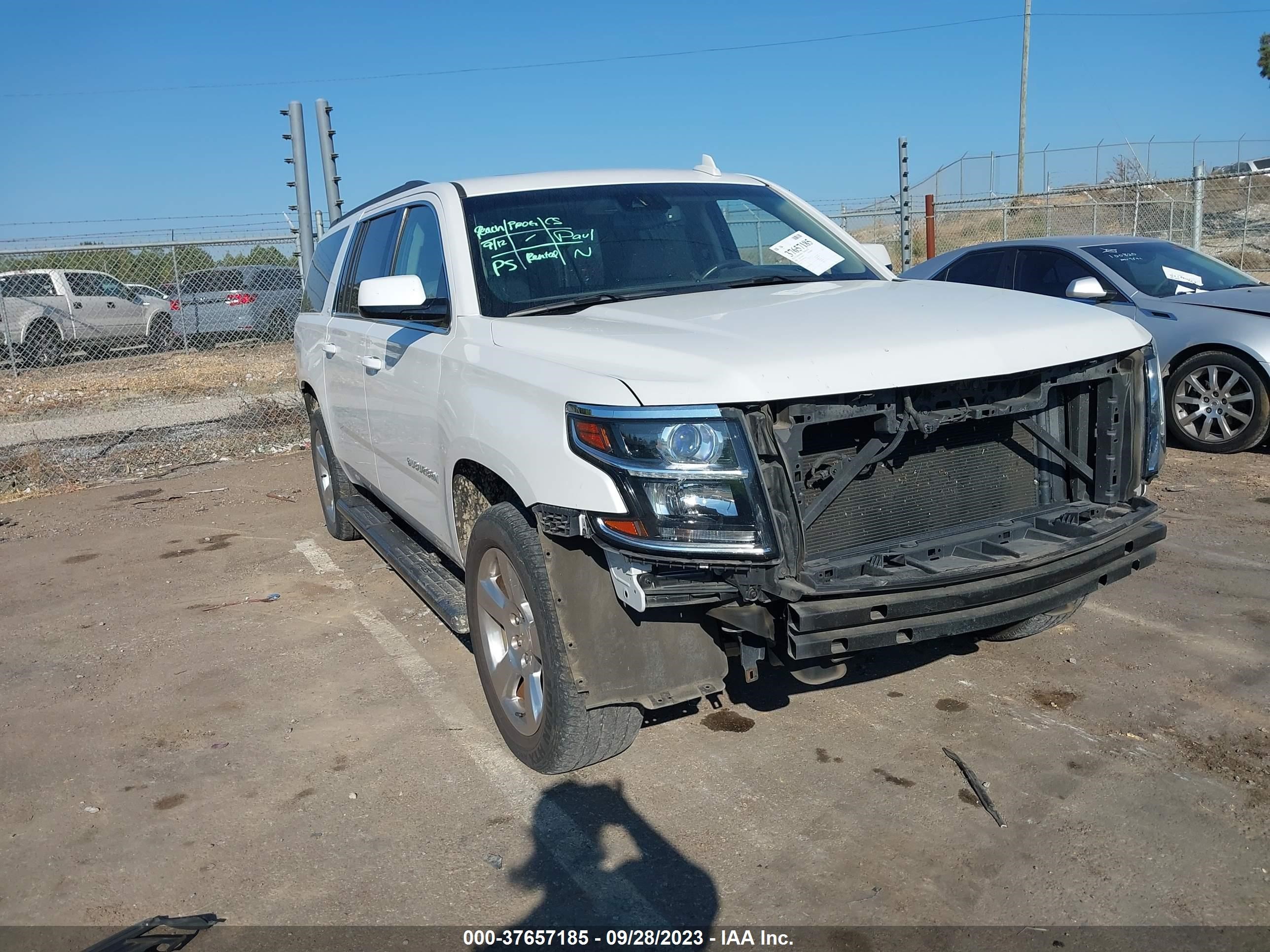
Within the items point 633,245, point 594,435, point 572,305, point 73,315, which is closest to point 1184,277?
point 633,245

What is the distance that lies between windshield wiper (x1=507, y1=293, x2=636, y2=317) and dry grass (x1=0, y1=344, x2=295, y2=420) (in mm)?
9903

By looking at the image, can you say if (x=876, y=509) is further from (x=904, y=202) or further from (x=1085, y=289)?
(x=904, y=202)

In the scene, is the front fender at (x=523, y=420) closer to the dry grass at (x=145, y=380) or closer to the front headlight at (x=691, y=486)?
the front headlight at (x=691, y=486)

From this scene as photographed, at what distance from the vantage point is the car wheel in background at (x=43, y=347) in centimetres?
1669

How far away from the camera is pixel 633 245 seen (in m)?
4.26

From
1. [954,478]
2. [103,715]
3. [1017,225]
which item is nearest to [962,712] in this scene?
[954,478]

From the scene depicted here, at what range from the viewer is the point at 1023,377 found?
10.7 feet

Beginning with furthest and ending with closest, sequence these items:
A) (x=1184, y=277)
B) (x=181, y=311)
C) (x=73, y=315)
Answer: (x=181, y=311) → (x=73, y=315) → (x=1184, y=277)

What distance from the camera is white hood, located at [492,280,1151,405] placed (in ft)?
9.28

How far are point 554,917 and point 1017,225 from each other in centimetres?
2864

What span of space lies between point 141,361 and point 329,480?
40.7ft

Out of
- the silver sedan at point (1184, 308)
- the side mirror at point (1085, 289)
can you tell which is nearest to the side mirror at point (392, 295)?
the silver sedan at point (1184, 308)

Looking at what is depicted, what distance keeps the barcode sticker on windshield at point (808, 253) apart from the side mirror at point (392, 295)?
160 cm

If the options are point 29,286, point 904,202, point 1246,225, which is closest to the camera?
point 904,202
